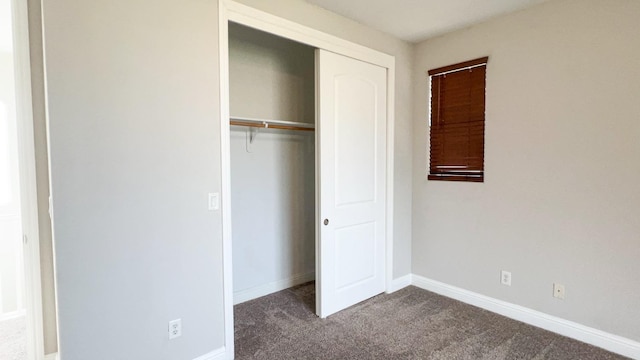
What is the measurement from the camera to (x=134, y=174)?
5.75 feet

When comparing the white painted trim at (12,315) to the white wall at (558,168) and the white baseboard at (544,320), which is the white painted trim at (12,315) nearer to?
the white baseboard at (544,320)

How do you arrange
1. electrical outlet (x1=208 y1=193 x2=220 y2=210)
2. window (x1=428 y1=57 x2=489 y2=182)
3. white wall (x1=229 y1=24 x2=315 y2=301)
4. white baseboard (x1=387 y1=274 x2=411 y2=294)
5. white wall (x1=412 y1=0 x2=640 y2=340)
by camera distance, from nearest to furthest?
1. electrical outlet (x1=208 y1=193 x2=220 y2=210)
2. white wall (x1=412 y1=0 x2=640 y2=340)
3. window (x1=428 y1=57 x2=489 y2=182)
4. white wall (x1=229 y1=24 x2=315 y2=301)
5. white baseboard (x1=387 y1=274 x2=411 y2=294)

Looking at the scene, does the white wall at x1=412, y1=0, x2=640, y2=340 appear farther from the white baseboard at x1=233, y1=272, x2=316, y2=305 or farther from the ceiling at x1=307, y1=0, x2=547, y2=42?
the white baseboard at x1=233, y1=272, x2=316, y2=305

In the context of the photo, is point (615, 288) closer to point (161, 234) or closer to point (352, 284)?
point (352, 284)

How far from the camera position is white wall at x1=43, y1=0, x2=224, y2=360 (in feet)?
5.12

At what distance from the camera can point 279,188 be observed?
3340 millimetres

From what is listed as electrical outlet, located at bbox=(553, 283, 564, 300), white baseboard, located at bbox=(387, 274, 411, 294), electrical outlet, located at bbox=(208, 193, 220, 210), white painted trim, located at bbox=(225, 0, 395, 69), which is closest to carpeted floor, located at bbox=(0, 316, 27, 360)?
electrical outlet, located at bbox=(208, 193, 220, 210)

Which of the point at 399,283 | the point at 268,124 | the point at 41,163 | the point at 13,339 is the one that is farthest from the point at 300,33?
the point at 13,339

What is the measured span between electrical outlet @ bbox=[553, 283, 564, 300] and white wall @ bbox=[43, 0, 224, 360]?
8.25 feet

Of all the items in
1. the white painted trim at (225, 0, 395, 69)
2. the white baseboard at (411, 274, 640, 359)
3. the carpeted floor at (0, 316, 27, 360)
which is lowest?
the carpeted floor at (0, 316, 27, 360)

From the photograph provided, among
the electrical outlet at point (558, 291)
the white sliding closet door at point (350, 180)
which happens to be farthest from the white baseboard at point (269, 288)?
the electrical outlet at point (558, 291)

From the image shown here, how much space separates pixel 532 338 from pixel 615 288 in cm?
66

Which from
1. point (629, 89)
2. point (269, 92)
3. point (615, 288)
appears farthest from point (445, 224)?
point (269, 92)

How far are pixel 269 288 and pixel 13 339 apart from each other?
6.66 feet
